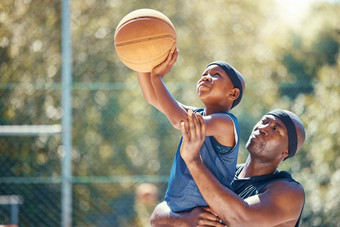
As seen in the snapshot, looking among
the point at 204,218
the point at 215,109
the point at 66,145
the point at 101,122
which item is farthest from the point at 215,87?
the point at 101,122

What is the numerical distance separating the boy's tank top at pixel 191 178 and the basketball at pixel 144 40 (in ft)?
1.57

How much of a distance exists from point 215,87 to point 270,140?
0.42m

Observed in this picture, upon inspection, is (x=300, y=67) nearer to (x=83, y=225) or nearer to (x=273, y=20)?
(x=273, y=20)

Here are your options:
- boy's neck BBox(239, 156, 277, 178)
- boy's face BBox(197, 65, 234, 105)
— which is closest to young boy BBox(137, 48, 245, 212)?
boy's face BBox(197, 65, 234, 105)

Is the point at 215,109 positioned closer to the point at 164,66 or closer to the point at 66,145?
the point at 164,66

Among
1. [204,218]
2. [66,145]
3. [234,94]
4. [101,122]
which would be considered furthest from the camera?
[101,122]

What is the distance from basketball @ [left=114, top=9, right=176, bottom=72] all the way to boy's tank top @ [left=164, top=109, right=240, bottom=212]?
478 millimetres

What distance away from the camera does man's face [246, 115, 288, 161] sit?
2.88 m

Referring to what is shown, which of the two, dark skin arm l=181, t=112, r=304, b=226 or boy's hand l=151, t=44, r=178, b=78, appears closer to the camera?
dark skin arm l=181, t=112, r=304, b=226

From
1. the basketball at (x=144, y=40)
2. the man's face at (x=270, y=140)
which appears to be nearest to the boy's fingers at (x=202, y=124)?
the basketball at (x=144, y=40)

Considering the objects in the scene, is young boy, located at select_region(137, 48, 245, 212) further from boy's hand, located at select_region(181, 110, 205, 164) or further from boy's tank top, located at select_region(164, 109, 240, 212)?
boy's hand, located at select_region(181, 110, 205, 164)

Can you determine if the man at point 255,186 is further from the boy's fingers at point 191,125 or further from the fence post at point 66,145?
the fence post at point 66,145

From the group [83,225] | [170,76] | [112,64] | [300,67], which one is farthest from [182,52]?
[83,225]

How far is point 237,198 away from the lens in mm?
2611
